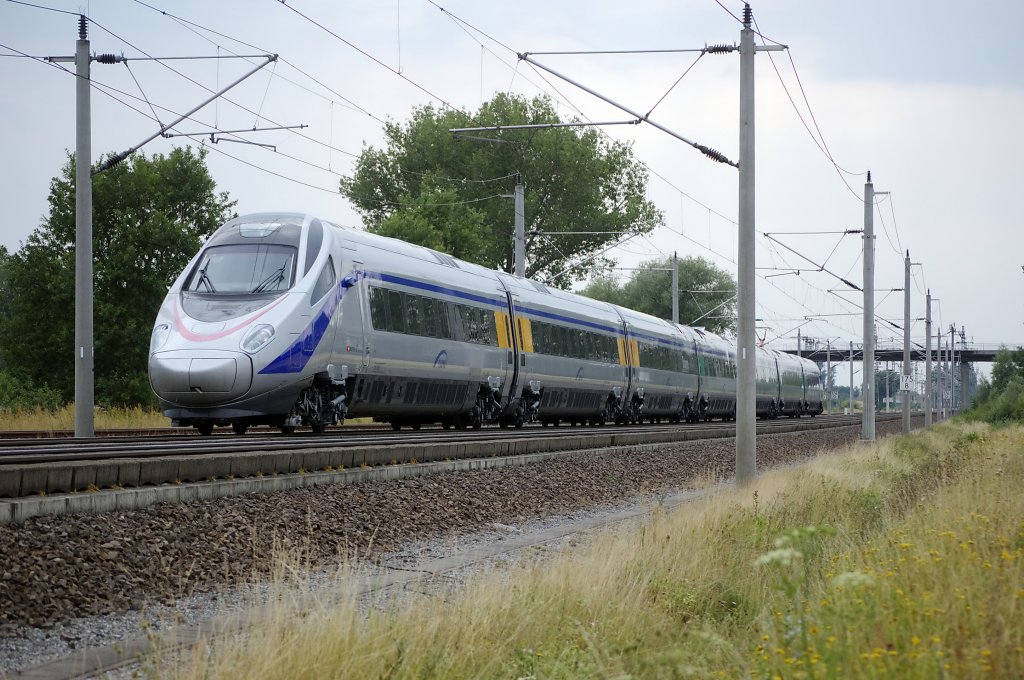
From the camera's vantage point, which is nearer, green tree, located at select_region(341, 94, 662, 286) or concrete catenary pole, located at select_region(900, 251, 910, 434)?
concrete catenary pole, located at select_region(900, 251, 910, 434)

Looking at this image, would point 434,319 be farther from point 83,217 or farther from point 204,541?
point 204,541

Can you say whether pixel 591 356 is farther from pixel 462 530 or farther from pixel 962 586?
pixel 962 586

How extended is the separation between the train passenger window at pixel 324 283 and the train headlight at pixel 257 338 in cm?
99

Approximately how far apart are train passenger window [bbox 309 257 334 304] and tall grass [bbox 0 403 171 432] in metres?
8.59

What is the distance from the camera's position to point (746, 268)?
17.4 metres

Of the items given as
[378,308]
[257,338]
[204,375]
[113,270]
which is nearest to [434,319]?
[378,308]

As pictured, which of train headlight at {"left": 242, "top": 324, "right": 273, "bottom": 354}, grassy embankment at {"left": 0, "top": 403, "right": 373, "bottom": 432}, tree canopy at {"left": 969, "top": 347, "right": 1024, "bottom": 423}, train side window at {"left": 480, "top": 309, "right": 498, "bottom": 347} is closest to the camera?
train headlight at {"left": 242, "top": 324, "right": 273, "bottom": 354}

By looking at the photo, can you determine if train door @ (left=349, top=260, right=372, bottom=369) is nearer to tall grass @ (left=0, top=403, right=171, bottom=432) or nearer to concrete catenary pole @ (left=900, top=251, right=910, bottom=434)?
tall grass @ (left=0, top=403, right=171, bottom=432)

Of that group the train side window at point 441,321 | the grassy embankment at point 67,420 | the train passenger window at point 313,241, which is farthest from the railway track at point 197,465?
the grassy embankment at point 67,420

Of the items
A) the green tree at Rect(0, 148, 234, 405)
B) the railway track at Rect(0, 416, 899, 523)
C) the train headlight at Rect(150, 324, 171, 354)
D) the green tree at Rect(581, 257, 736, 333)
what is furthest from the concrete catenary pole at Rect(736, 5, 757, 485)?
the green tree at Rect(581, 257, 736, 333)

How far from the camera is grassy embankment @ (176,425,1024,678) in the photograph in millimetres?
5207

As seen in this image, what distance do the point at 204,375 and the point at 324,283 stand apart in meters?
2.59

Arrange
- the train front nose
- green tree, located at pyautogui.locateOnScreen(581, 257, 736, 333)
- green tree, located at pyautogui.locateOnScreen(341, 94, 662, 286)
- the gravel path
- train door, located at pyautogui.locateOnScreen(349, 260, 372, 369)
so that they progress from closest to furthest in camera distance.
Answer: the gravel path → the train front nose → train door, located at pyautogui.locateOnScreen(349, 260, 372, 369) → green tree, located at pyautogui.locateOnScreen(341, 94, 662, 286) → green tree, located at pyautogui.locateOnScreen(581, 257, 736, 333)

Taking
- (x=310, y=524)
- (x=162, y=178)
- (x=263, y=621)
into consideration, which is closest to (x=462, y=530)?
(x=310, y=524)
